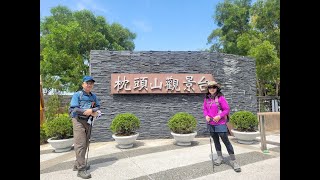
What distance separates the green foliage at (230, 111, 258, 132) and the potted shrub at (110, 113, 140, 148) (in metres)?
2.91

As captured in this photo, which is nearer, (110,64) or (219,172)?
(219,172)

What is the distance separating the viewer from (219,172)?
12.1 feet

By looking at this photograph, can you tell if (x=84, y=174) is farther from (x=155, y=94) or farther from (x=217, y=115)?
(x=155, y=94)

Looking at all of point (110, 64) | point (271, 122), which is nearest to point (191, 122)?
point (110, 64)

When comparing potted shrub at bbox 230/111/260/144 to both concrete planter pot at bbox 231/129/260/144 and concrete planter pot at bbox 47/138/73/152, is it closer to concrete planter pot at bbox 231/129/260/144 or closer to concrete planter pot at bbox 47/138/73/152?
concrete planter pot at bbox 231/129/260/144

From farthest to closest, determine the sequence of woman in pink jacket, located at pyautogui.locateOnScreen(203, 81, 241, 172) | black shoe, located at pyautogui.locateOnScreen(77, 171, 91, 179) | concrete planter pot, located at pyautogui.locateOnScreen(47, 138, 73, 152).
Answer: concrete planter pot, located at pyautogui.locateOnScreen(47, 138, 73, 152)
woman in pink jacket, located at pyautogui.locateOnScreen(203, 81, 241, 172)
black shoe, located at pyautogui.locateOnScreen(77, 171, 91, 179)

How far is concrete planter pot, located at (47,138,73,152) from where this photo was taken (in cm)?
507

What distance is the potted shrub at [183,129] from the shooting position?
549 cm

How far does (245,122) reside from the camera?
5715 millimetres

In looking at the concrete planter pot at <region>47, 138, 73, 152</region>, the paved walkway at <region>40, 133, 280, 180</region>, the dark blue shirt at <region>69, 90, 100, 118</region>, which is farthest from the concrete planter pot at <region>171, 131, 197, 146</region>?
the concrete planter pot at <region>47, 138, 73, 152</region>
